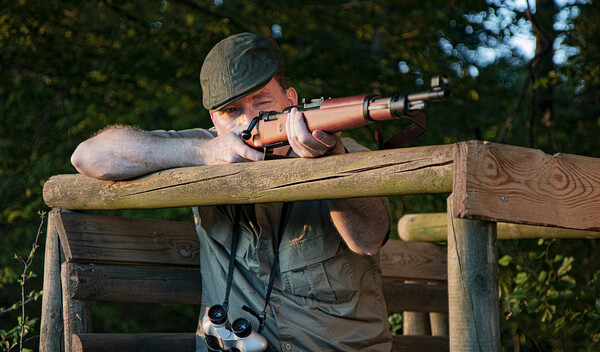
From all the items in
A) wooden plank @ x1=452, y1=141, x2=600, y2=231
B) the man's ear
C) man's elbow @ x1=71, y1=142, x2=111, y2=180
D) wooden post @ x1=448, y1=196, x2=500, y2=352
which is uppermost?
the man's ear

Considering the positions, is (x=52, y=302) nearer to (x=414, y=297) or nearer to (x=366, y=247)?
(x=366, y=247)

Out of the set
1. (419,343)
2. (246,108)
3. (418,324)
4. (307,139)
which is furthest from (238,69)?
(418,324)

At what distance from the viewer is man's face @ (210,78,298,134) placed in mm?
3350

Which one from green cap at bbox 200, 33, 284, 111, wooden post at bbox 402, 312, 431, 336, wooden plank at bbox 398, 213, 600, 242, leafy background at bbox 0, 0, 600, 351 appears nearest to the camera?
green cap at bbox 200, 33, 284, 111

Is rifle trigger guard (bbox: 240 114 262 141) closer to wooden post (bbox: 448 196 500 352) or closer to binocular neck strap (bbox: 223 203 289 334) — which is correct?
binocular neck strap (bbox: 223 203 289 334)

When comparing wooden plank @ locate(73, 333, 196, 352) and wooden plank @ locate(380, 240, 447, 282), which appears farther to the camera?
wooden plank @ locate(380, 240, 447, 282)

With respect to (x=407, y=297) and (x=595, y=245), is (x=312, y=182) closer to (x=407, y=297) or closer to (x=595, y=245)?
(x=407, y=297)

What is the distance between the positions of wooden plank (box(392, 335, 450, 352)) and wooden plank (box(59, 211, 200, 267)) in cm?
134

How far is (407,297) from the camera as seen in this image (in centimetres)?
465

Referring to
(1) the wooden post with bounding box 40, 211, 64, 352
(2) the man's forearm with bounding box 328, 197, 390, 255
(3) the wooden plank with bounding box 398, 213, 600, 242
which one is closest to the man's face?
(2) the man's forearm with bounding box 328, 197, 390, 255

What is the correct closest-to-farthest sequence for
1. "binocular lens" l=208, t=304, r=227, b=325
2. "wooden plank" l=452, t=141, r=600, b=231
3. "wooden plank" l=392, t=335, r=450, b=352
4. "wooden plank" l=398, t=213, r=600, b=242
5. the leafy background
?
1. "wooden plank" l=452, t=141, r=600, b=231
2. "binocular lens" l=208, t=304, r=227, b=325
3. "wooden plank" l=398, t=213, r=600, b=242
4. "wooden plank" l=392, t=335, r=450, b=352
5. the leafy background

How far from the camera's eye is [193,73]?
7.37 metres

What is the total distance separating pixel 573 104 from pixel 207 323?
4879 mm

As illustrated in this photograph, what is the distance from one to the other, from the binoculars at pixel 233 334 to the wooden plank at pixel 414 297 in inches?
58.9
